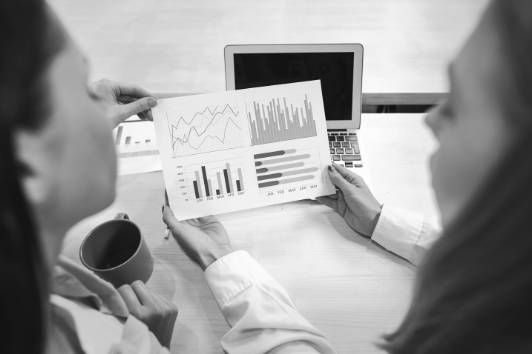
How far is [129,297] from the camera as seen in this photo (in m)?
0.57

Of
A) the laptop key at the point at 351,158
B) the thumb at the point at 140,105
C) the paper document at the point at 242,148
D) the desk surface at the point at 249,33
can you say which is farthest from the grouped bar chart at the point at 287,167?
the desk surface at the point at 249,33

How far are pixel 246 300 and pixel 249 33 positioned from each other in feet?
2.93

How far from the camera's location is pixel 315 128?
77 centimetres

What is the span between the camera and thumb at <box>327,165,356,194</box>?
740mm

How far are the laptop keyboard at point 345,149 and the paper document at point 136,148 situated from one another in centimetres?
42

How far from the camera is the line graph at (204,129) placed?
0.74 metres

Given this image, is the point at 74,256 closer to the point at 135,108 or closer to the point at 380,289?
the point at 135,108

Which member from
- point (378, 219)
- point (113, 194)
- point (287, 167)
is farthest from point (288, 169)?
point (113, 194)

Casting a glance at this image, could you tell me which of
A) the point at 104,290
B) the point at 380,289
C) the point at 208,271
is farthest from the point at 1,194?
the point at 380,289

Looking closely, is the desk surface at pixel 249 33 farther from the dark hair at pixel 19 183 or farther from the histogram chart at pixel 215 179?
the dark hair at pixel 19 183

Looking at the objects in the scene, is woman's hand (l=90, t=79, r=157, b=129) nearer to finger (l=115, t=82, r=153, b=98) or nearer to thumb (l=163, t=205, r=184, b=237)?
finger (l=115, t=82, r=153, b=98)

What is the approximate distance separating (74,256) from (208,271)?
0.28m

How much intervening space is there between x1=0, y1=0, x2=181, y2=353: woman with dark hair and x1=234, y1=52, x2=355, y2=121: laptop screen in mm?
454

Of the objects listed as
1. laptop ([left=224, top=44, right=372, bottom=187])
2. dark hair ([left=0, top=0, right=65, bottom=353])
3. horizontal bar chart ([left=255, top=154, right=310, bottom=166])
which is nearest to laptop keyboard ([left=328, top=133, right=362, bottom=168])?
laptop ([left=224, top=44, right=372, bottom=187])
